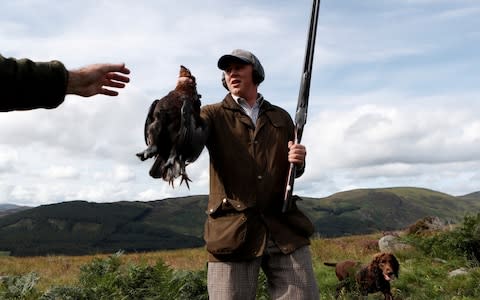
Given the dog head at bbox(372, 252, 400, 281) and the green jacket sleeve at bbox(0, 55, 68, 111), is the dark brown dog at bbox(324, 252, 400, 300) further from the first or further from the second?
the green jacket sleeve at bbox(0, 55, 68, 111)

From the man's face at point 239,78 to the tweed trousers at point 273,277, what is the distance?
128cm

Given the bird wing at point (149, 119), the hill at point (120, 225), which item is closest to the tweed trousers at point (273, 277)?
the bird wing at point (149, 119)

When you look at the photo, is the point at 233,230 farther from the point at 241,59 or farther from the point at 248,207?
the point at 241,59

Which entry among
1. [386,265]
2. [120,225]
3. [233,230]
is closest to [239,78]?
[233,230]

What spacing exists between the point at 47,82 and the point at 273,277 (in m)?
2.51

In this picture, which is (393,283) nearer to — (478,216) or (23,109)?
(478,216)

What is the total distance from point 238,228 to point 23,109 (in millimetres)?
2000

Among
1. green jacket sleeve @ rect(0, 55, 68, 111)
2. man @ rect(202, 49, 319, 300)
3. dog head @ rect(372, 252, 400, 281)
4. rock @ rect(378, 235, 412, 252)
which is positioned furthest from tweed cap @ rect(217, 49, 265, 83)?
rock @ rect(378, 235, 412, 252)

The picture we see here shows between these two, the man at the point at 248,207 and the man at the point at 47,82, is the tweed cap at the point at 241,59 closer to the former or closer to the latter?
the man at the point at 248,207

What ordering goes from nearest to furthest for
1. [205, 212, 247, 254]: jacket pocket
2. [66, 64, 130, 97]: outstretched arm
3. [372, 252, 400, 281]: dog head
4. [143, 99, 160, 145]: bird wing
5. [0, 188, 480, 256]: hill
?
[66, 64, 130, 97]: outstretched arm → [143, 99, 160, 145]: bird wing → [205, 212, 247, 254]: jacket pocket → [372, 252, 400, 281]: dog head → [0, 188, 480, 256]: hill

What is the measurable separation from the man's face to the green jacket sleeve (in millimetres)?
1949

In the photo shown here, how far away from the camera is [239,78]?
4367 mm

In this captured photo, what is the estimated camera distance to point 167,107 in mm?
3449

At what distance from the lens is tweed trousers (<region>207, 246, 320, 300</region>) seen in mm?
4152
